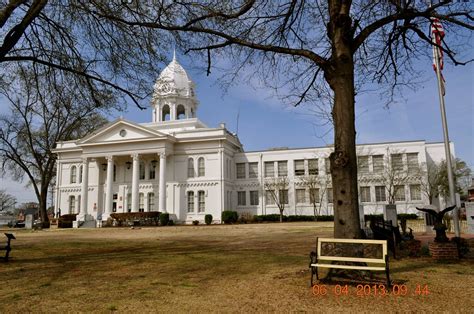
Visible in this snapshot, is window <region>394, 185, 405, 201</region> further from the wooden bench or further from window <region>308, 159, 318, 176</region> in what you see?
the wooden bench

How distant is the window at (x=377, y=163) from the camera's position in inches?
1695

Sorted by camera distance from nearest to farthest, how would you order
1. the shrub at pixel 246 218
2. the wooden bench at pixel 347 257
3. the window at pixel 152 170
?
the wooden bench at pixel 347 257
the shrub at pixel 246 218
the window at pixel 152 170

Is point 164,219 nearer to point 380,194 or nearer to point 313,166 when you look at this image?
point 313,166

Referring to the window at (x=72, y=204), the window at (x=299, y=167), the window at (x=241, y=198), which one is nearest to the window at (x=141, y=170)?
the window at (x=72, y=204)

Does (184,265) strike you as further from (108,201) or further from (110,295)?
(108,201)

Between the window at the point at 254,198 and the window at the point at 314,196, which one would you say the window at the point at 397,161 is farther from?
the window at the point at 254,198

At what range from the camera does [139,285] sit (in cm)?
714

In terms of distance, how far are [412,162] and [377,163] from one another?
3.60 m

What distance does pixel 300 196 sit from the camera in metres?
45.1

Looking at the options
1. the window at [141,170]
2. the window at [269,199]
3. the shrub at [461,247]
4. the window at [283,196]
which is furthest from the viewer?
the window at [141,170]

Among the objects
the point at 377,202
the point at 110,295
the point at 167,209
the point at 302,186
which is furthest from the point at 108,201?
the point at 110,295

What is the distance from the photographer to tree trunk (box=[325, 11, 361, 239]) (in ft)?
23.4

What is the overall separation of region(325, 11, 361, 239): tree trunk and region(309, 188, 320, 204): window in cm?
3641
